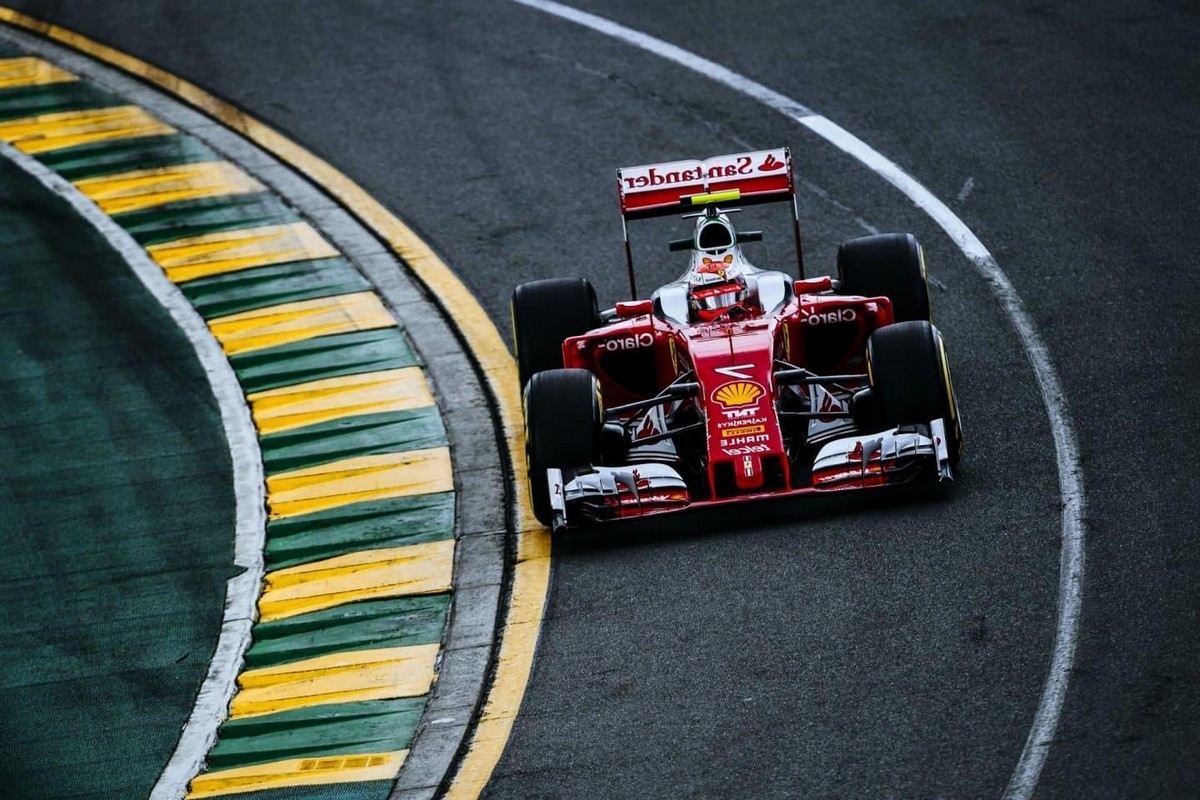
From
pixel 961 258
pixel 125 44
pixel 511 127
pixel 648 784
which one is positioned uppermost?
pixel 125 44

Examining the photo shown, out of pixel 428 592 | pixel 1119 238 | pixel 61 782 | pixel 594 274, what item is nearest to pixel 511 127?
pixel 594 274

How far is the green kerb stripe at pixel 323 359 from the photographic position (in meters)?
13.5

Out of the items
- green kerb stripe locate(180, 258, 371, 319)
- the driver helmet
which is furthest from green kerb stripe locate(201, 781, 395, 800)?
green kerb stripe locate(180, 258, 371, 319)

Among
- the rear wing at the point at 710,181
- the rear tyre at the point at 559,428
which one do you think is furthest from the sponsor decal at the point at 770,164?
the rear tyre at the point at 559,428

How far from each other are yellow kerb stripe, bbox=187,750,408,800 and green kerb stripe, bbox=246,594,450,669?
3.35 ft

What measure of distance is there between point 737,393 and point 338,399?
12.1 feet

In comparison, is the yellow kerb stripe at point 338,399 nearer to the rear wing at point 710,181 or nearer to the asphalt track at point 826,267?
the asphalt track at point 826,267

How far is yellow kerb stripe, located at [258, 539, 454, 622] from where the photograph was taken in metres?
10.7

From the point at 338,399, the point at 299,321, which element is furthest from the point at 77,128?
the point at 338,399

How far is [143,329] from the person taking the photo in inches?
564

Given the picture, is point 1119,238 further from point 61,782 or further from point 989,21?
point 61,782

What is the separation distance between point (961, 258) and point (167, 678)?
700 centimetres

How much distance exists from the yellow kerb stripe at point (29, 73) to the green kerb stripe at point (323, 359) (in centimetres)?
676

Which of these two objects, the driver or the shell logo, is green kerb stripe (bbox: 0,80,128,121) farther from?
the shell logo
